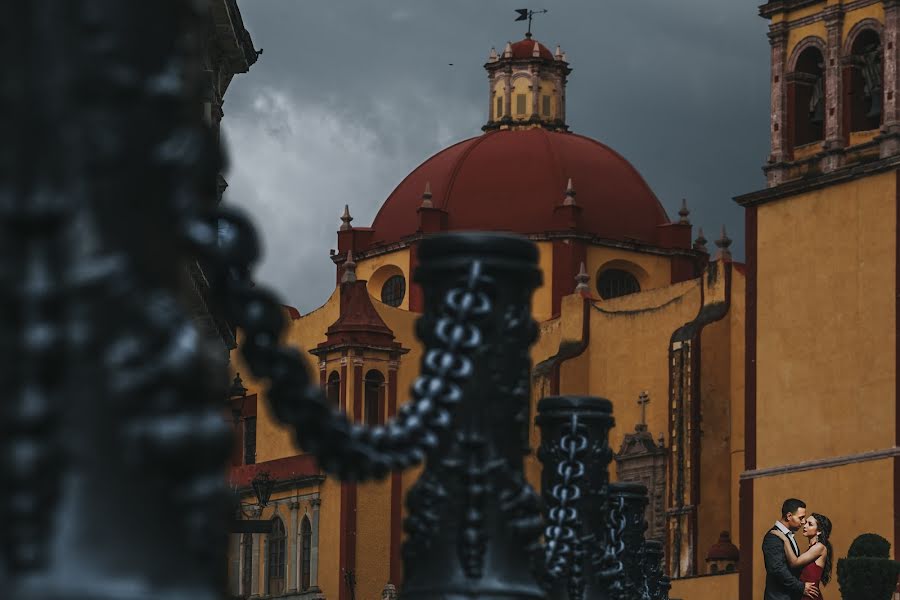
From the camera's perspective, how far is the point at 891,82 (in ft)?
110

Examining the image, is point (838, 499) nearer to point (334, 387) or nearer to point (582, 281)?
point (582, 281)

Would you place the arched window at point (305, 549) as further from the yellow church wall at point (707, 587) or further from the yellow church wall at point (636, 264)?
the yellow church wall at point (707, 587)

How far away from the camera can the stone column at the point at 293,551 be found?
165 feet

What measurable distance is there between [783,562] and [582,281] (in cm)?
3290

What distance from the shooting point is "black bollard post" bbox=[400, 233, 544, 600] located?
5590 mm

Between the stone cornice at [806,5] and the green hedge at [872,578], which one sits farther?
the stone cornice at [806,5]

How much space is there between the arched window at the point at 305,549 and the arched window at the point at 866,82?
19.3m

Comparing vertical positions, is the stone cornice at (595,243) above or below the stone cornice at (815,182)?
above

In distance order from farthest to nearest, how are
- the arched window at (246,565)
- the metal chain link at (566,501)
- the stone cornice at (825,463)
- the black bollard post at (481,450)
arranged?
the arched window at (246,565) → the stone cornice at (825,463) → the metal chain link at (566,501) → the black bollard post at (481,450)

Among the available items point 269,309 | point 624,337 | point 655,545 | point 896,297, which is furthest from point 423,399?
point 624,337

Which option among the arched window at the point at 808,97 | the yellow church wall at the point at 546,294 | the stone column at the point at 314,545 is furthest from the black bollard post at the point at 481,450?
the stone column at the point at 314,545

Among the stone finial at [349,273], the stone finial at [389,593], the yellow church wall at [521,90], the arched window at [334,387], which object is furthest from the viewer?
the yellow church wall at [521,90]

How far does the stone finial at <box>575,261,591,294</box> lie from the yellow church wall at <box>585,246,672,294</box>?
2.50 metres

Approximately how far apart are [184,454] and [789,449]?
3222 centimetres
